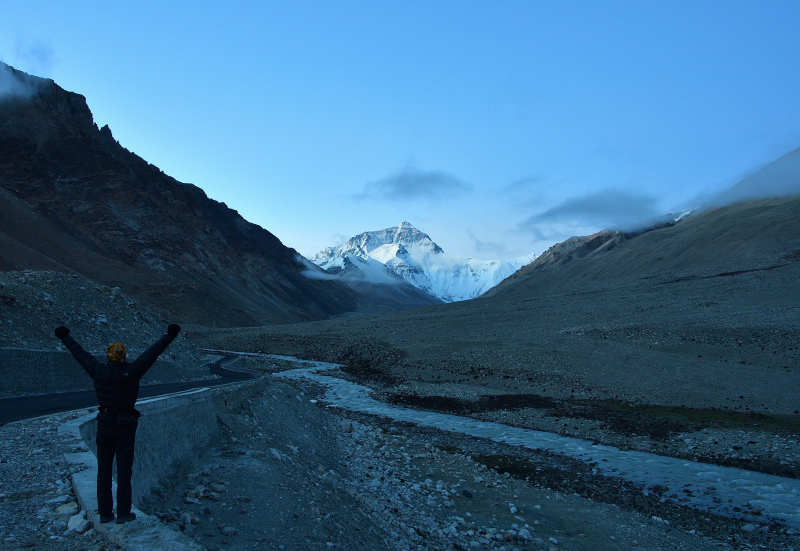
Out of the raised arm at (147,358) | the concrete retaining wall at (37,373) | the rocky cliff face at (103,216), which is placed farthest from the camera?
the rocky cliff face at (103,216)

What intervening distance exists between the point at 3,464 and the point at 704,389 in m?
34.4

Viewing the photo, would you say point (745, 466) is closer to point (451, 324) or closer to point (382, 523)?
point (382, 523)

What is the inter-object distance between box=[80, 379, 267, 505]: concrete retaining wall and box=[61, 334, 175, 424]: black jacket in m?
2.98

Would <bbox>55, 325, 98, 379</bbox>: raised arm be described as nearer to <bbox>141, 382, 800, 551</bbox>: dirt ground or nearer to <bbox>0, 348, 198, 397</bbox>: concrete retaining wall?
<bbox>141, 382, 800, 551</bbox>: dirt ground

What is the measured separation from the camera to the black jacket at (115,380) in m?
6.53

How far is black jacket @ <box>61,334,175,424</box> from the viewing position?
6531 millimetres

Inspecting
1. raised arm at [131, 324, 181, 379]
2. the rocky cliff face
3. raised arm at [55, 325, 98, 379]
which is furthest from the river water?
the rocky cliff face

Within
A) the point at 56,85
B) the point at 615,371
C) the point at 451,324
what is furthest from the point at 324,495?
the point at 56,85

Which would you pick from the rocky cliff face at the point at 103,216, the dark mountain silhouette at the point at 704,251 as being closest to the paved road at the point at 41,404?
the rocky cliff face at the point at 103,216

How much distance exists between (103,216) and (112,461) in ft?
383

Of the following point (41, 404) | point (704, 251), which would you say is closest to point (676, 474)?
point (41, 404)

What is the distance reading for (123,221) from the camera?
112 m

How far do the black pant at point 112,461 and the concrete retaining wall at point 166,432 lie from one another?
250cm

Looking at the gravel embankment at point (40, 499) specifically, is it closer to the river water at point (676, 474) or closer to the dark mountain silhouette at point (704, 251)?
the river water at point (676, 474)
